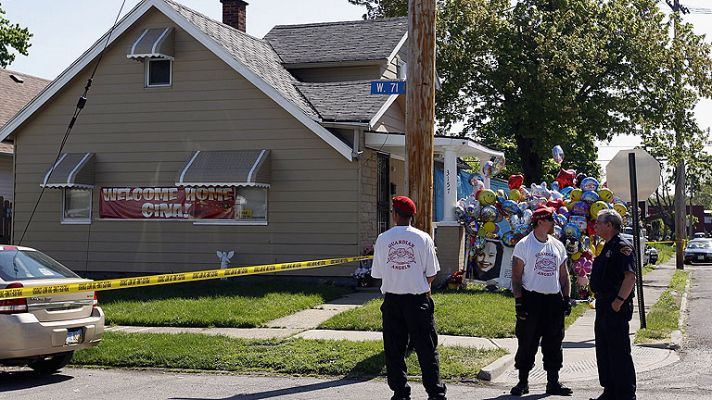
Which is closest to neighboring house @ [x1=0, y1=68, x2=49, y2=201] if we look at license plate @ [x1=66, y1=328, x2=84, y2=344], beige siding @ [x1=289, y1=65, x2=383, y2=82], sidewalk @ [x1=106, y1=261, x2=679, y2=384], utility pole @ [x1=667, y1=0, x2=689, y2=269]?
beige siding @ [x1=289, y1=65, x2=383, y2=82]

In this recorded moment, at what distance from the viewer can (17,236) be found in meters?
20.0

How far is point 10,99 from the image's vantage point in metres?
28.5

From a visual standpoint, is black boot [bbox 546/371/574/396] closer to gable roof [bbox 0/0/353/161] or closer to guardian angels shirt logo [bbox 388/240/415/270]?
guardian angels shirt logo [bbox 388/240/415/270]

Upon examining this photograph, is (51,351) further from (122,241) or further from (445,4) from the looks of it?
(445,4)

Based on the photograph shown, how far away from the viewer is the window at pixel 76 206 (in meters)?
19.5

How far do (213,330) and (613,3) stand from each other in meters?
26.2

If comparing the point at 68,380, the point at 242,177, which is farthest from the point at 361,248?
the point at 68,380

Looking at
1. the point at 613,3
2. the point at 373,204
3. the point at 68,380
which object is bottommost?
the point at 68,380

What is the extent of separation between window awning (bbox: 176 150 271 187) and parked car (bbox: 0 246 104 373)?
7.45m

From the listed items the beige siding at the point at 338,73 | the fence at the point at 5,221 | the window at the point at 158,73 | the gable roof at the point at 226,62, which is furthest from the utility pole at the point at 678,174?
the fence at the point at 5,221

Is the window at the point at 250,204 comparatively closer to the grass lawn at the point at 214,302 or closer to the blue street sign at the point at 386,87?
the grass lawn at the point at 214,302

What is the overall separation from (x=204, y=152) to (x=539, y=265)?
1140 centimetres

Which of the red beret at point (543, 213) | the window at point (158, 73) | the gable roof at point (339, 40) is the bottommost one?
the red beret at point (543, 213)

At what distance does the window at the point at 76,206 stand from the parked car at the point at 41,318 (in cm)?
986
